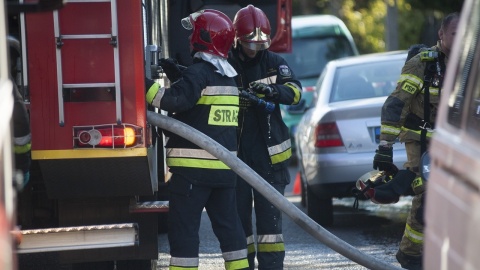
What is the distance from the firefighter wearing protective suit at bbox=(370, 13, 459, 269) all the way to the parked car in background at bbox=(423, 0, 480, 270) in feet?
9.05

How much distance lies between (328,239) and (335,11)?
29.3 m

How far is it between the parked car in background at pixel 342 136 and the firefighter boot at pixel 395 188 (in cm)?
231

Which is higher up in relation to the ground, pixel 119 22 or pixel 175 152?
pixel 119 22

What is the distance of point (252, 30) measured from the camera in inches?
282

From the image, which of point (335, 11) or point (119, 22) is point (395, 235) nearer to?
point (119, 22)

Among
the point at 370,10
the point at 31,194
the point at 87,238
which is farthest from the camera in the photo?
the point at 370,10

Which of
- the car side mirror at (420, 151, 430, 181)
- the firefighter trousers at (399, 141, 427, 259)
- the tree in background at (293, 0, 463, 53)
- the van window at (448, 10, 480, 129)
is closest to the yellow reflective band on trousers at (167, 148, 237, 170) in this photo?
the firefighter trousers at (399, 141, 427, 259)

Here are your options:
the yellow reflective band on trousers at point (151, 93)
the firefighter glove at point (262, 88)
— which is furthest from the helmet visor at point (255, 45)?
the yellow reflective band on trousers at point (151, 93)

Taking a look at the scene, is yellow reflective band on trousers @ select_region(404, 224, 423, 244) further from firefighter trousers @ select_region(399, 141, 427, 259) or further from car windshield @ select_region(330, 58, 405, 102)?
car windshield @ select_region(330, 58, 405, 102)

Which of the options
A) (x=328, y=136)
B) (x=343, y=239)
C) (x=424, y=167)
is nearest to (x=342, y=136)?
(x=328, y=136)

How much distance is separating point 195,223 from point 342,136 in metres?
3.59

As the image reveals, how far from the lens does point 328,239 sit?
20.0 feet

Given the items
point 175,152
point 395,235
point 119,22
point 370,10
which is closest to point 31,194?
point 175,152

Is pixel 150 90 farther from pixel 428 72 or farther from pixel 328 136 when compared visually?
pixel 328 136
